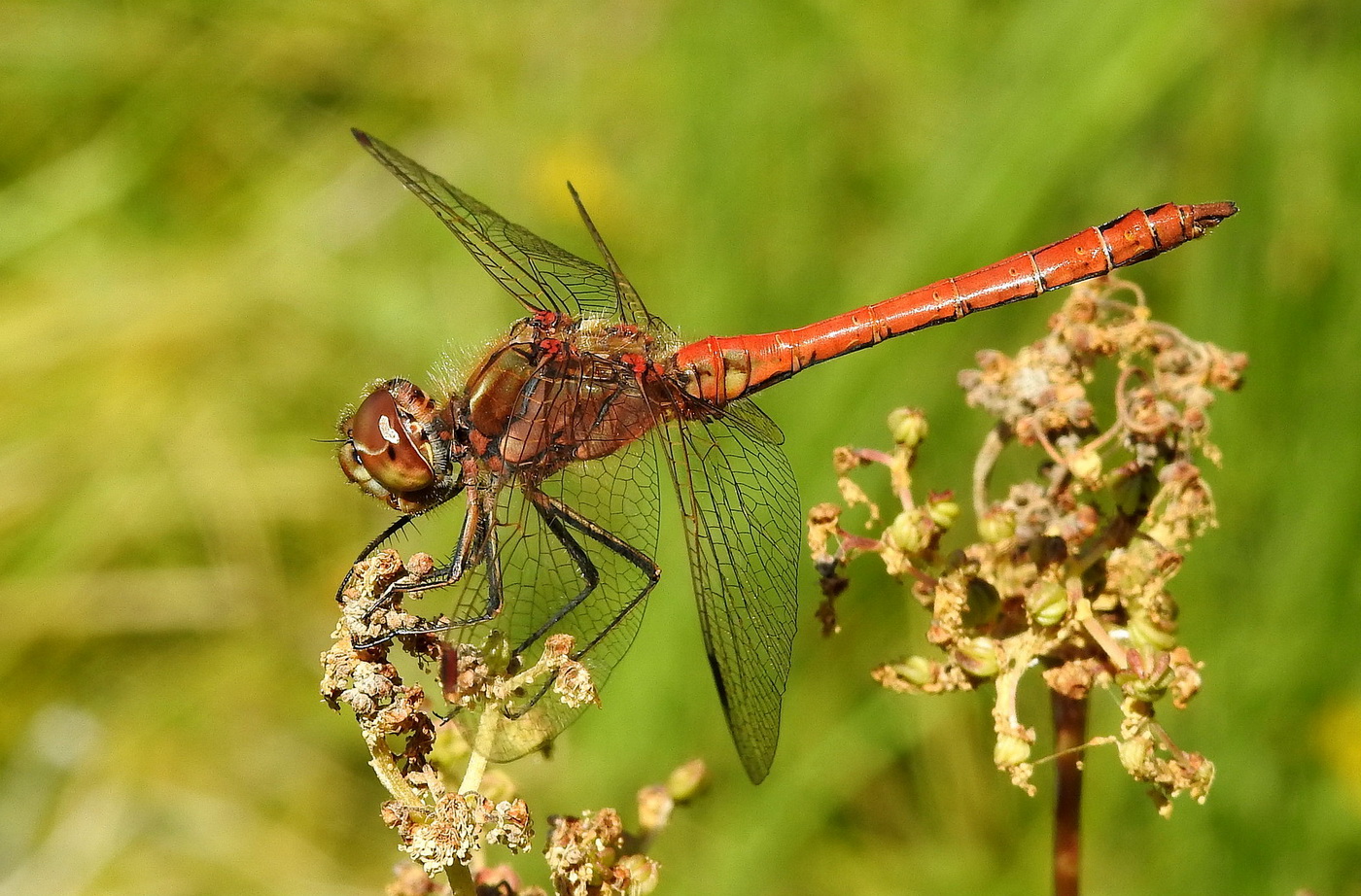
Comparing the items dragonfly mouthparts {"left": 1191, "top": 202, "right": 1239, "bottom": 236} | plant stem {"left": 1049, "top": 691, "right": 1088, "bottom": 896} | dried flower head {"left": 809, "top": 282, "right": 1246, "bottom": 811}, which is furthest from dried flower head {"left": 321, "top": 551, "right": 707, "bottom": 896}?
dragonfly mouthparts {"left": 1191, "top": 202, "right": 1239, "bottom": 236}

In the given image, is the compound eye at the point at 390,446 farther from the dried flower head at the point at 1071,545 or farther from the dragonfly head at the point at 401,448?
the dried flower head at the point at 1071,545

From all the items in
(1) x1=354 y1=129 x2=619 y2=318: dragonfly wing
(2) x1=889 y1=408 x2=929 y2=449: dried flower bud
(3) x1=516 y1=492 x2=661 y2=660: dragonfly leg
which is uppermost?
(1) x1=354 y1=129 x2=619 y2=318: dragonfly wing

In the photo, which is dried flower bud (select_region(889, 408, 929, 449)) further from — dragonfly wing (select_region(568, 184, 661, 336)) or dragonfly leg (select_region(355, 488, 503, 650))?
dragonfly wing (select_region(568, 184, 661, 336))

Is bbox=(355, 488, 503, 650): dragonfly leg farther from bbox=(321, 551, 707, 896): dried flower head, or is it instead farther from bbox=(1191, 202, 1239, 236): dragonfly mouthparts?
bbox=(1191, 202, 1239, 236): dragonfly mouthparts

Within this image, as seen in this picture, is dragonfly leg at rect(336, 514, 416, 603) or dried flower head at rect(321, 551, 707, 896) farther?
dragonfly leg at rect(336, 514, 416, 603)

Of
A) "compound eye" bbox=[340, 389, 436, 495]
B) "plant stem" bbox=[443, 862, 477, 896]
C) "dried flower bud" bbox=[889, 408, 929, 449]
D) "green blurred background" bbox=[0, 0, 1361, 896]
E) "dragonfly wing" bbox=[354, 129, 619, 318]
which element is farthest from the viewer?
"green blurred background" bbox=[0, 0, 1361, 896]

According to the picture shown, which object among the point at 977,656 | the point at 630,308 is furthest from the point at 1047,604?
the point at 630,308

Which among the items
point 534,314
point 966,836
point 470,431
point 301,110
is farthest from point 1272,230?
point 301,110

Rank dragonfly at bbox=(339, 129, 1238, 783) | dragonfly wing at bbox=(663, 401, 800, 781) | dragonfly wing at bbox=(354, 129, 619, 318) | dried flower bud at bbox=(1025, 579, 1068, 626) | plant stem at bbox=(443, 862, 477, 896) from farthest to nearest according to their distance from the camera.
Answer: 1. dragonfly wing at bbox=(354, 129, 619, 318)
2. dragonfly at bbox=(339, 129, 1238, 783)
3. dragonfly wing at bbox=(663, 401, 800, 781)
4. dried flower bud at bbox=(1025, 579, 1068, 626)
5. plant stem at bbox=(443, 862, 477, 896)

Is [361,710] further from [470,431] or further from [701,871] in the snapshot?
[701,871]

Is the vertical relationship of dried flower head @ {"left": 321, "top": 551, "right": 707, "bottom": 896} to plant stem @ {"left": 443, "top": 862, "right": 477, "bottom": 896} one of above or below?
above
